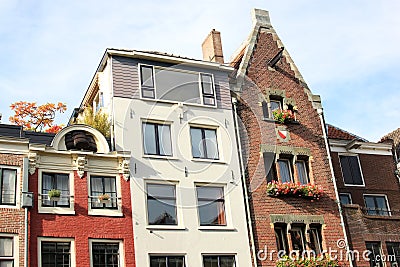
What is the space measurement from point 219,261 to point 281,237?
3673 mm

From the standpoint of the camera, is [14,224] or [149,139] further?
[149,139]

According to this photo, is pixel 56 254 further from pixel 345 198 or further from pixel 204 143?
pixel 345 198

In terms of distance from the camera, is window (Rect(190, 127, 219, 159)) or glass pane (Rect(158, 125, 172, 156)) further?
window (Rect(190, 127, 219, 159))

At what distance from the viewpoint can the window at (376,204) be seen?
3253 centimetres

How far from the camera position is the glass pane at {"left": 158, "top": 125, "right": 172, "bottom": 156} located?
88.0 feet

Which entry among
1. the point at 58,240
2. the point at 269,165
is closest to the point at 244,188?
the point at 269,165

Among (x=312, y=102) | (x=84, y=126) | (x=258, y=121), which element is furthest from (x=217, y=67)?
(x=84, y=126)

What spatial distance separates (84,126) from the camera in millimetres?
25188

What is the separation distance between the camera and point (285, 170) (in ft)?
96.5

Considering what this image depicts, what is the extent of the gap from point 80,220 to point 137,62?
8.53m

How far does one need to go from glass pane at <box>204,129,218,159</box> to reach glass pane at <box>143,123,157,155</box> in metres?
2.69

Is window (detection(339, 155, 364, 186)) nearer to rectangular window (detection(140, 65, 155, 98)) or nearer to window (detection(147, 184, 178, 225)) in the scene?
window (detection(147, 184, 178, 225))

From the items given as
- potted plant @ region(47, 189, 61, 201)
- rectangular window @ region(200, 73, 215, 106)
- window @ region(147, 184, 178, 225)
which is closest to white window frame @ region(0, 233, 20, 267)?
potted plant @ region(47, 189, 61, 201)

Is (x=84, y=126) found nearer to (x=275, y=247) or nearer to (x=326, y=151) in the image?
(x=275, y=247)
